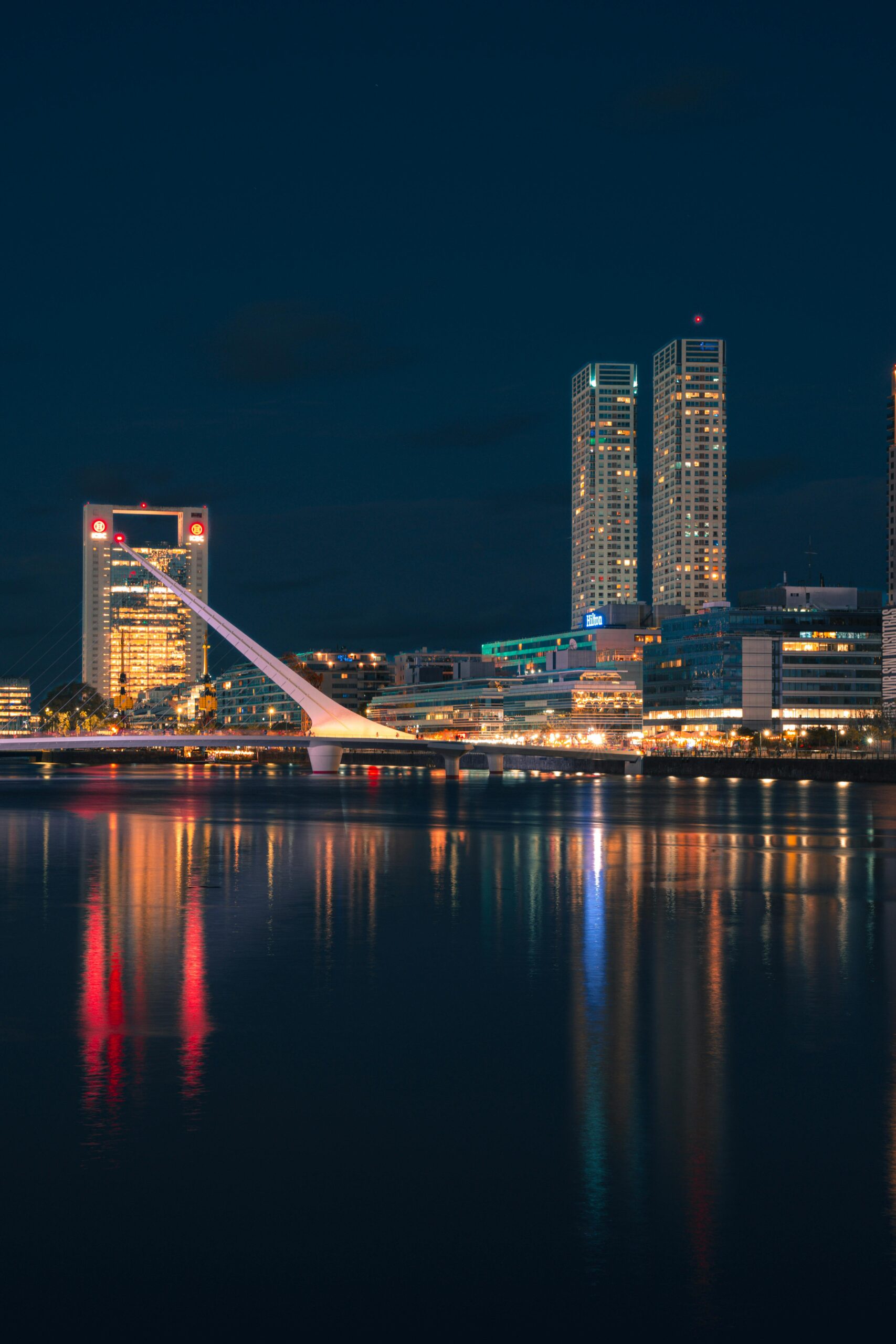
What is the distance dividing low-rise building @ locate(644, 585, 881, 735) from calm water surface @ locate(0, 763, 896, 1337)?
116 meters

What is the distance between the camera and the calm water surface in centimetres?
706

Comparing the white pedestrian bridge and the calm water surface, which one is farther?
the white pedestrian bridge

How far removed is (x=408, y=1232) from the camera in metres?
7.69

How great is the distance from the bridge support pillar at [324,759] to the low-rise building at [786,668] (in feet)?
173

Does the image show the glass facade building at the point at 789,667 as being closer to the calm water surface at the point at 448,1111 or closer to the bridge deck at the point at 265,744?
the bridge deck at the point at 265,744

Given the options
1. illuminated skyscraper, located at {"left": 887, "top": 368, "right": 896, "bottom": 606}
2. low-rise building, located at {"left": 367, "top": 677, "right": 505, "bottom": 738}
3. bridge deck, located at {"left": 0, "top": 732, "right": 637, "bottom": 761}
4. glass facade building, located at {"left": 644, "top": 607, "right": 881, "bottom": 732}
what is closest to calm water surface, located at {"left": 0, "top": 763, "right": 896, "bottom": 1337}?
bridge deck, located at {"left": 0, "top": 732, "right": 637, "bottom": 761}

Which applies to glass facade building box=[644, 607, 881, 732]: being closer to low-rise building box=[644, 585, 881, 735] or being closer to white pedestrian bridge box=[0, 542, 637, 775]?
low-rise building box=[644, 585, 881, 735]

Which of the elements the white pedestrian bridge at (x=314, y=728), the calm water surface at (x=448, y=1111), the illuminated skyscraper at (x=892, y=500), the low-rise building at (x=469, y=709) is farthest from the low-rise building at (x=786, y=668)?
the calm water surface at (x=448, y=1111)

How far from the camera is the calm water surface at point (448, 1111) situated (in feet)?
23.2

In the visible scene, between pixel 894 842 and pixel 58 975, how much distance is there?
28.4 metres

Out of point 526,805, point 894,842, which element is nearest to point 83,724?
point 526,805

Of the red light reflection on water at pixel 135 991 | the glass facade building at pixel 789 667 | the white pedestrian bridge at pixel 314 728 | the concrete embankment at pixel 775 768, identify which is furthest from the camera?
the glass facade building at pixel 789 667

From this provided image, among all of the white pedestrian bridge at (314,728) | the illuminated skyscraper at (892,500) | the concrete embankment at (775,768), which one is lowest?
the concrete embankment at (775,768)

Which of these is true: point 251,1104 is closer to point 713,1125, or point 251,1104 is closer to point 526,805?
point 713,1125
